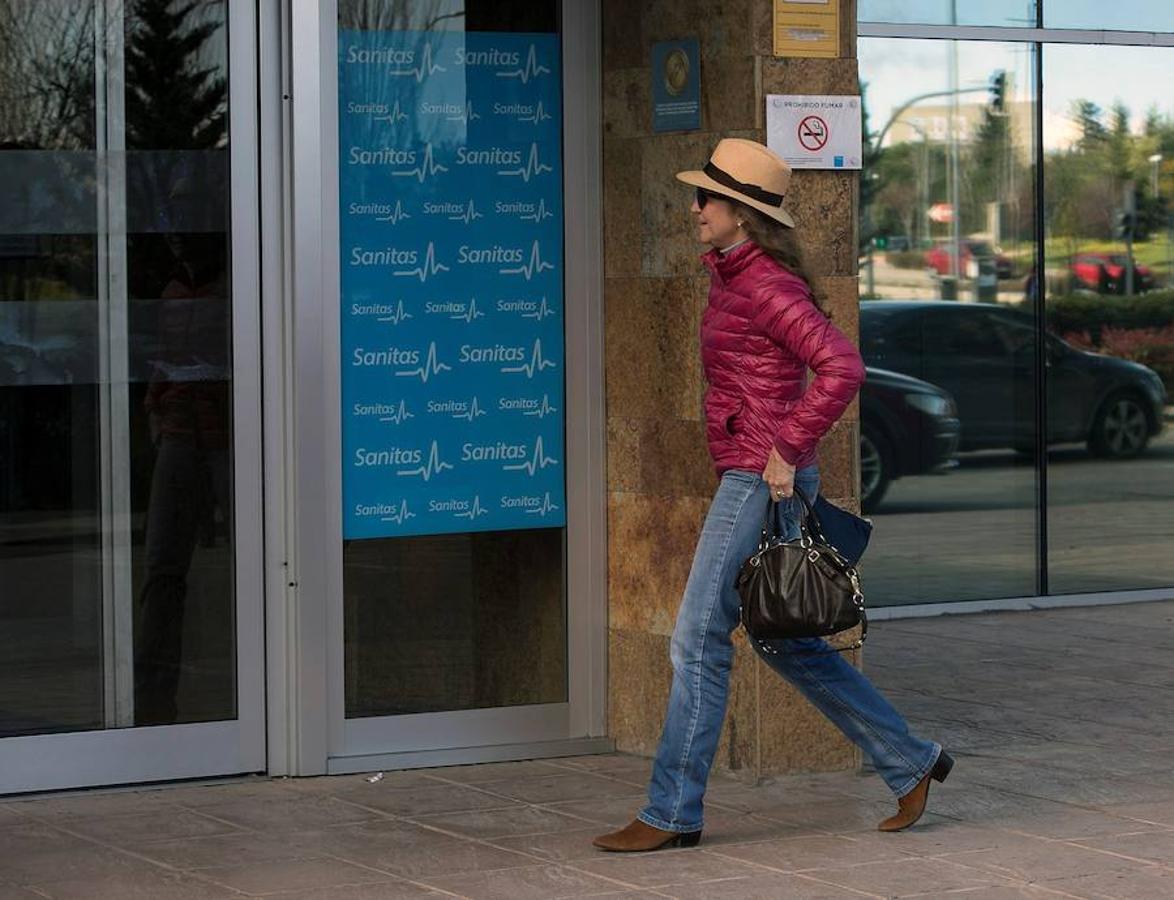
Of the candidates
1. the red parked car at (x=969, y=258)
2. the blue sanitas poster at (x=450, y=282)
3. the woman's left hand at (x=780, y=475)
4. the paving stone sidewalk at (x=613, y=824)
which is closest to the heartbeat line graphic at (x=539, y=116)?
the blue sanitas poster at (x=450, y=282)

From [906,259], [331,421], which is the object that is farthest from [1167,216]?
[331,421]

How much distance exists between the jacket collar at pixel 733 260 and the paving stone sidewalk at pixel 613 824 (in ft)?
5.14

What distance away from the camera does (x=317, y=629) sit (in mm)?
7012

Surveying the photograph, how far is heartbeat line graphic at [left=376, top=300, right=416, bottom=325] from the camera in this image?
7129 mm

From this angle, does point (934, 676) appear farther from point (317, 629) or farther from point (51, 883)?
point (51, 883)

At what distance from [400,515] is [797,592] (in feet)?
5.86

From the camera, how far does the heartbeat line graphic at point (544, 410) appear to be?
739 cm

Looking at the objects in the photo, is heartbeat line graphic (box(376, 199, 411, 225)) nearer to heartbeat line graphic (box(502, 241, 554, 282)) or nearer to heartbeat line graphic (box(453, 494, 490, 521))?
heartbeat line graphic (box(502, 241, 554, 282))

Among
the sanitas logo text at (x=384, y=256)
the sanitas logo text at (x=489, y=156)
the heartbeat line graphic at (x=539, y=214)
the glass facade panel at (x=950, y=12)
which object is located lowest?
the sanitas logo text at (x=384, y=256)

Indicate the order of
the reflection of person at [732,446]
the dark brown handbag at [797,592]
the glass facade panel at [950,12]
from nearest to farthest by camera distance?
1. the dark brown handbag at [797,592]
2. the reflection of person at [732,446]
3. the glass facade panel at [950,12]

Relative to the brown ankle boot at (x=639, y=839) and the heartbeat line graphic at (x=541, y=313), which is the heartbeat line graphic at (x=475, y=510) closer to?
the heartbeat line graphic at (x=541, y=313)

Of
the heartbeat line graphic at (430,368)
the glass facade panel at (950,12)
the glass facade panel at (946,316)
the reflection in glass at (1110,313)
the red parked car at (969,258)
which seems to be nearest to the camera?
the heartbeat line graphic at (430,368)

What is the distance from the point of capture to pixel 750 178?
19.7 ft

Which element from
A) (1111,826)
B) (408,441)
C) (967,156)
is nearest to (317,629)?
(408,441)
